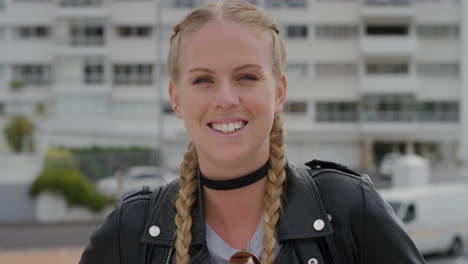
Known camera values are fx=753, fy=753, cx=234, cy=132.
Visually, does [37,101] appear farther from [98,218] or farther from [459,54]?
[459,54]

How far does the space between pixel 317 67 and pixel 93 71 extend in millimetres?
14456

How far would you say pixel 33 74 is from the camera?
48.9 metres

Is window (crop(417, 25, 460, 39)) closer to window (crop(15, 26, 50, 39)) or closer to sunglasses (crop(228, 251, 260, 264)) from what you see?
window (crop(15, 26, 50, 39))

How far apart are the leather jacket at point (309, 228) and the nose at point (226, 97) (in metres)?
0.37

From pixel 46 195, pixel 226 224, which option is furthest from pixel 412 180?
pixel 226 224

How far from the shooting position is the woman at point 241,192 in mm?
2545

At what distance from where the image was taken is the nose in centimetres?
253

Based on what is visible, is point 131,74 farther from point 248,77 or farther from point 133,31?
point 248,77

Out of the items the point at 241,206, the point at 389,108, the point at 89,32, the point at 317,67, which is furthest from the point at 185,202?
the point at 389,108

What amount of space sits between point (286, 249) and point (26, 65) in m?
48.9

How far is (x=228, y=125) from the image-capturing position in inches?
102

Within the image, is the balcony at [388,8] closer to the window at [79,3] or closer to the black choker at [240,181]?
the window at [79,3]

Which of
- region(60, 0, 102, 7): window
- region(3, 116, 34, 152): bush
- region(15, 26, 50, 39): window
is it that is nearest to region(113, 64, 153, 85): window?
region(60, 0, 102, 7): window

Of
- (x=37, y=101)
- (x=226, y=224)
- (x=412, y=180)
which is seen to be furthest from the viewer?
(x=37, y=101)
